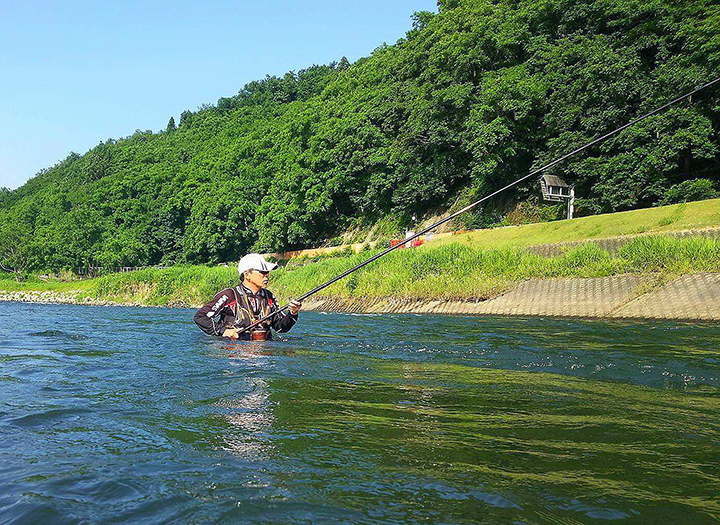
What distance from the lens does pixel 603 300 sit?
18.1m

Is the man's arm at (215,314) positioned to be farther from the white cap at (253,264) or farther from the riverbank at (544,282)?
the riverbank at (544,282)

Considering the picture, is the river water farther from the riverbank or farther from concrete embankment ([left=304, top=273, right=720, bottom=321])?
the riverbank

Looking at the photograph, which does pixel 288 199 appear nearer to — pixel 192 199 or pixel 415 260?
pixel 192 199

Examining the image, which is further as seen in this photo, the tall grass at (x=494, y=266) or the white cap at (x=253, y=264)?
the tall grass at (x=494, y=266)

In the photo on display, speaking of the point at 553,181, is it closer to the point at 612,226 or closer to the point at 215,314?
the point at 612,226

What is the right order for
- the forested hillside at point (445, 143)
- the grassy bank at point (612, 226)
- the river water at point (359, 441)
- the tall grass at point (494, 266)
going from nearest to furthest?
the river water at point (359, 441)
the tall grass at point (494, 266)
the grassy bank at point (612, 226)
the forested hillside at point (445, 143)

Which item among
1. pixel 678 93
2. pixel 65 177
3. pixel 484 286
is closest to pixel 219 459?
pixel 484 286

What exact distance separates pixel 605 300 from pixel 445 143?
104 ft

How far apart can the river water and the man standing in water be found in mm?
2268

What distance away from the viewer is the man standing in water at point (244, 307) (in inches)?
385

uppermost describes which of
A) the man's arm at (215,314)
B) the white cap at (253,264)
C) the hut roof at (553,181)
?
the hut roof at (553,181)

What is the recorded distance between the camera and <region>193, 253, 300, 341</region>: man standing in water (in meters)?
9.78

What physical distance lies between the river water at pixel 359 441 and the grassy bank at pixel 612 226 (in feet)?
52.3

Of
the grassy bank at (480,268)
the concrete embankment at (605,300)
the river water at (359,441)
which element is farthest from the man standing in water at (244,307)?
the grassy bank at (480,268)
